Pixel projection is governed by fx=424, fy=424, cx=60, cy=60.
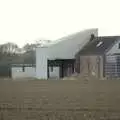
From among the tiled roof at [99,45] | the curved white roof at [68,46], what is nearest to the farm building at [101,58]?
the tiled roof at [99,45]

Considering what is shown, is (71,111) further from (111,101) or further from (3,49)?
(3,49)

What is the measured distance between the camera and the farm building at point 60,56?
55719 millimetres

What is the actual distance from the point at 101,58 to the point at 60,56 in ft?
29.0

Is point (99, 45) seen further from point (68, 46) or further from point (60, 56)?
point (60, 56)

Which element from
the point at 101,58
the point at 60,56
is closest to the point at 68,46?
the point at 60,56

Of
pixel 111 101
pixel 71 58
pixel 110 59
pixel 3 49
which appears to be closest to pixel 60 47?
pixel 71 58

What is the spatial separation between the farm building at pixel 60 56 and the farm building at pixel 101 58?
2124 mm

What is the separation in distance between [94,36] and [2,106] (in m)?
45.9

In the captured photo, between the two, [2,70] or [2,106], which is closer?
[2,106]

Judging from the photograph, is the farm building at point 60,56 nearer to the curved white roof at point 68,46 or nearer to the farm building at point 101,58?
the curved white roof at point 68,46

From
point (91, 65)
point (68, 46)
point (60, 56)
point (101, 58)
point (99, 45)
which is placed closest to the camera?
point (101, 58)

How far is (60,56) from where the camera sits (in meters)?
57.0

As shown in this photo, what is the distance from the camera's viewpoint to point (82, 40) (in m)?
58.6

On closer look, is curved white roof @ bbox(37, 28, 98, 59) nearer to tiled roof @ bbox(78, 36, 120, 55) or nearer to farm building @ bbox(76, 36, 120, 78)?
tiled roof @ bbox(78, 36, 120, 55)
